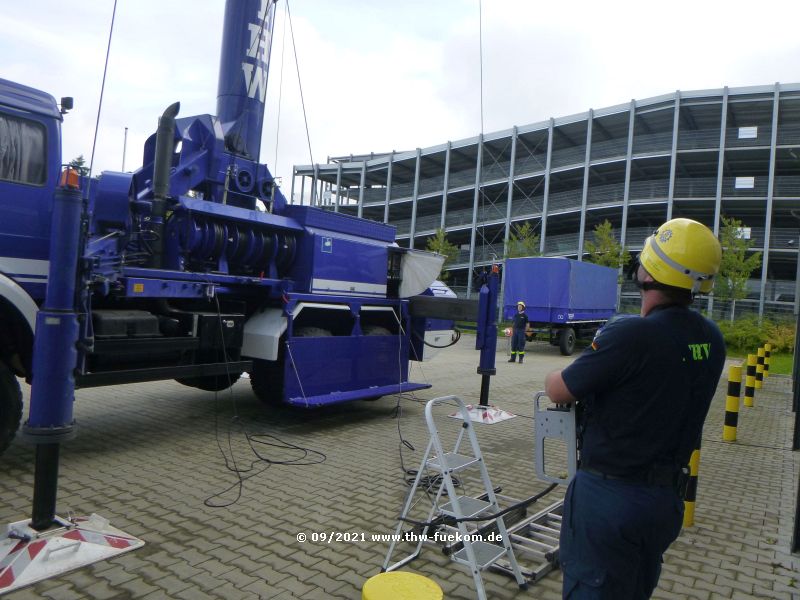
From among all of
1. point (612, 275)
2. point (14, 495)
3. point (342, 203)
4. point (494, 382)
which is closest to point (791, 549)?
point (14, 495)

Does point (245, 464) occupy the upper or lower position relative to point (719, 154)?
lower

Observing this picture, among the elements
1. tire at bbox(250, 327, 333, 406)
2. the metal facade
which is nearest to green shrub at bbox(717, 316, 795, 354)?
the metal facade

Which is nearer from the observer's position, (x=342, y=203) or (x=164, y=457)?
(x=164, y=457)

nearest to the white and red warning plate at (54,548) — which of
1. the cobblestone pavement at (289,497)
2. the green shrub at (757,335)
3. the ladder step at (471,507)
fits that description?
the cobblestone pavement at (289,497)

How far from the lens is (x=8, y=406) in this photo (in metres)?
4.74

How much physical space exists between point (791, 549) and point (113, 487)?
17.5 feet

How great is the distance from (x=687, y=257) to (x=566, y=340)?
19.0 metres

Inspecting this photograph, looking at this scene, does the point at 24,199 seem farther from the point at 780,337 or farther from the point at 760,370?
→ the point at 780,337

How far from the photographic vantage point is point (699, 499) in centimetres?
541

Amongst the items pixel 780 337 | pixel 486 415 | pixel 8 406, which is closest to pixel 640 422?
pixel 8 406

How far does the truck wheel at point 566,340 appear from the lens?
20.3 metres

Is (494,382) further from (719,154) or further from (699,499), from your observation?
(719,154)

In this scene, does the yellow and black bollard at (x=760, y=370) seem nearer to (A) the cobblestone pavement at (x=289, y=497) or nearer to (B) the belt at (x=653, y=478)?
(A) the cobblestone pavement at (x=289, y=497)

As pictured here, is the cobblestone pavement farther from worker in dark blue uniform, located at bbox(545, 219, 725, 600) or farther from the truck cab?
worker in dark blue uniform, located at bbox(545, 219, 725, 600)
